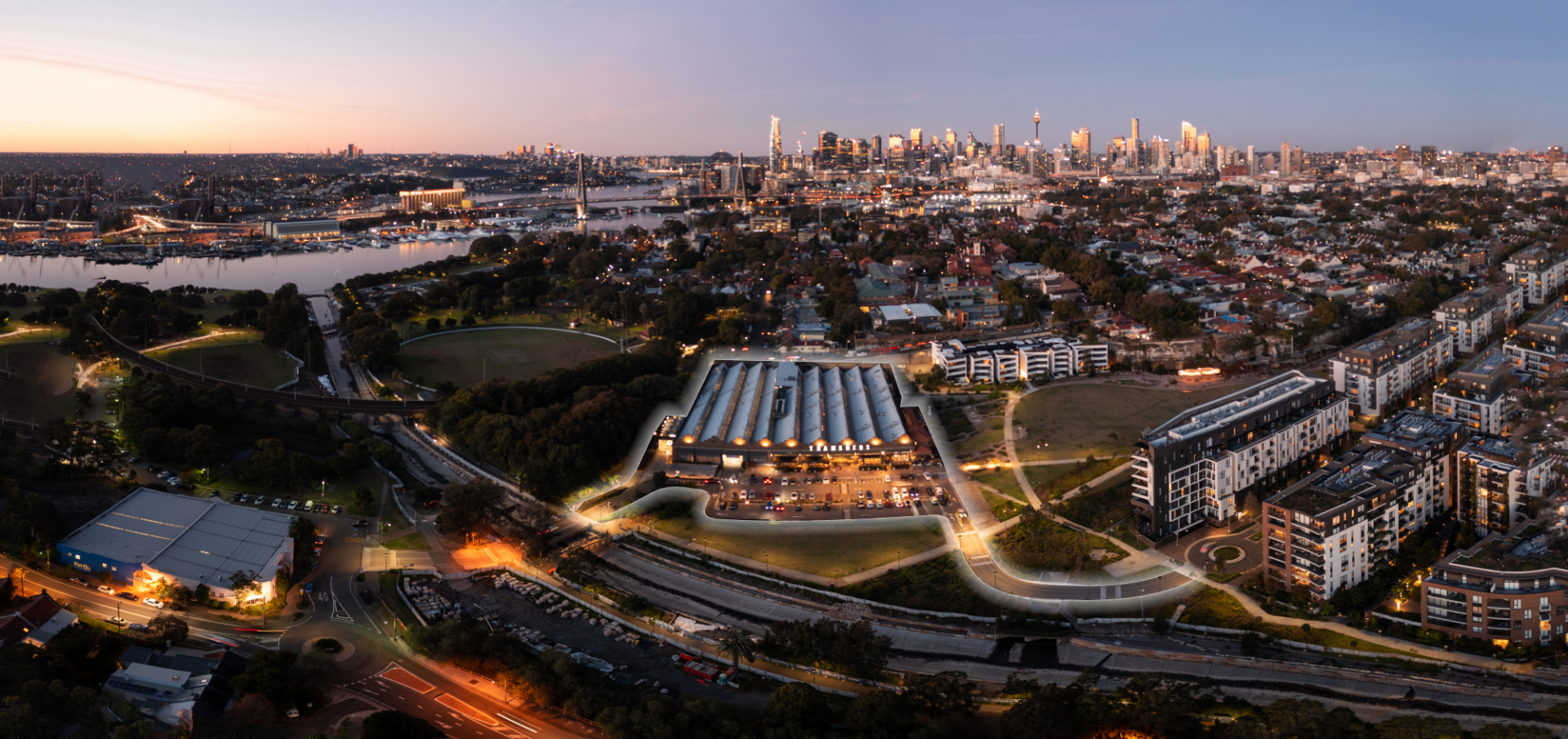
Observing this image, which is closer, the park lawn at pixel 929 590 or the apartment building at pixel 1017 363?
the park lawn at pixel 929 590

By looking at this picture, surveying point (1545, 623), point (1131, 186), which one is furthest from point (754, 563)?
point (1131, 186)

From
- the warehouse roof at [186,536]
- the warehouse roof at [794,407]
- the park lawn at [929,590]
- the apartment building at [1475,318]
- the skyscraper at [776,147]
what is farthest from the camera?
the skyscraper at [776,147]

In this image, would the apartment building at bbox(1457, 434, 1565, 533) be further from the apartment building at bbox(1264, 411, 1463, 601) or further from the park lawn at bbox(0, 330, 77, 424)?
the park lawn at bbox(0, 330, 77, 424)

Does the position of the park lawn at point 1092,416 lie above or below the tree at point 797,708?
above

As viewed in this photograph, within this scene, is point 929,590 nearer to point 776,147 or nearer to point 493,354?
point 493,354

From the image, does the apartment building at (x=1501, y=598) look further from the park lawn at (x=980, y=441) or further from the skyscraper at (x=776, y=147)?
the skyscraper at (x=776, y=147)

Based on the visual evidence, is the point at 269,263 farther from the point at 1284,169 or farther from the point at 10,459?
the point at 1284,169

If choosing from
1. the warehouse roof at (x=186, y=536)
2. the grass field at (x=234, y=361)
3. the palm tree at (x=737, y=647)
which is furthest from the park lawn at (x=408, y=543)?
the grass field at (x=234, y=361)
